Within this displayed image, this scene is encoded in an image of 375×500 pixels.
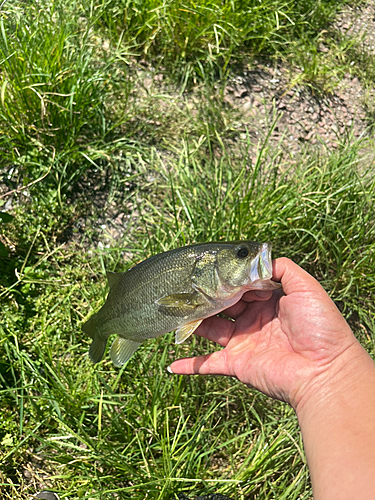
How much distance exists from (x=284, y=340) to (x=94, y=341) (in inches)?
48.3

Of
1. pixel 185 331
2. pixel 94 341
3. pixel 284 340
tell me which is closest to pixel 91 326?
pixel 94 341

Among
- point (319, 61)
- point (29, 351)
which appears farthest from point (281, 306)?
point (319, 61)

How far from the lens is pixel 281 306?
2.59 m

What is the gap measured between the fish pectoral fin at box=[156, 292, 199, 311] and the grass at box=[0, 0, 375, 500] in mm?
814

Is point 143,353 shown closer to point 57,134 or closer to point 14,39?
point 57,134

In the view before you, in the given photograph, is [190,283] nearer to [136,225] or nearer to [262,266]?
[262,266]

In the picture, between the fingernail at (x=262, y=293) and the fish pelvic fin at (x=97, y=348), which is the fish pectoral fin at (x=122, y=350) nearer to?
the fish pelvic fin at (x=97, y=348)

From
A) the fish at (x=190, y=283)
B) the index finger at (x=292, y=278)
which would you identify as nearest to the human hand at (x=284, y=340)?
the index finger at (x=292, y=278)

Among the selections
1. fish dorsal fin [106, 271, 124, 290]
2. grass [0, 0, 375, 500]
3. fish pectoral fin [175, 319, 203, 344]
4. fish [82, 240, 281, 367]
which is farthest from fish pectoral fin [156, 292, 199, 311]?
grass [0, 0, 375, 500]

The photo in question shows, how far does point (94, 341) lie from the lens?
8.92 ft

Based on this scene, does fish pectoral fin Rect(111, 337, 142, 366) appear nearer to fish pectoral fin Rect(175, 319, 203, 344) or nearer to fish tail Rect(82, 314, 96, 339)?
fish tail Rect(82, 314, 96, 339)

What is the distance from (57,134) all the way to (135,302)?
88.1 inches

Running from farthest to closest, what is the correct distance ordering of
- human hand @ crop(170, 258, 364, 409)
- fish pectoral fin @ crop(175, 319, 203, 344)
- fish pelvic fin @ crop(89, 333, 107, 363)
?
1. fish pelvic fin @ crop(89, 333, 107, 363)
2. fish pectoral fin @ crop(175, 319, 203, 344)
3. human hand @ crop(170, 258, 364, 409)

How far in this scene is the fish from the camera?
238 cm
